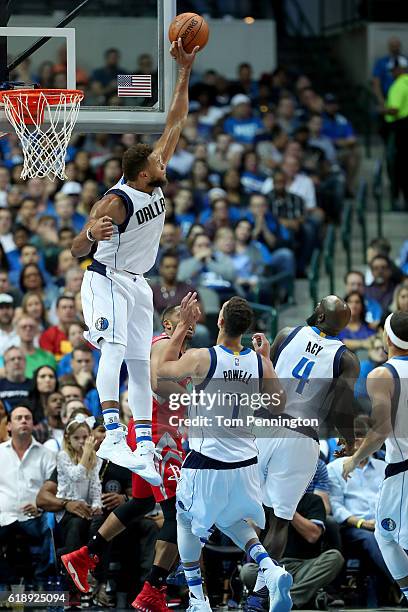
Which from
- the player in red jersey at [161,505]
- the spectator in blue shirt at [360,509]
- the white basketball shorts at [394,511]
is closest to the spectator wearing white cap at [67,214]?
the spectator in blue shirt at [360,509]

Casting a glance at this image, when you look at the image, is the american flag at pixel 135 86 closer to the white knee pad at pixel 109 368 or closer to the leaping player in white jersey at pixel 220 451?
the leaping player in white jersey at pixel 220 451

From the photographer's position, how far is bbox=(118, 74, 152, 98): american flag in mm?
10203

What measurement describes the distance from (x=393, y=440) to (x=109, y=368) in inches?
88.4

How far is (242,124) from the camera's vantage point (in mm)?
20906

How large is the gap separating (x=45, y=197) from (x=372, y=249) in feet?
14.4

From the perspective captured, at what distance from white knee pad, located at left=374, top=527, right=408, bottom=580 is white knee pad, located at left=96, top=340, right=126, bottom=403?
7.65ft

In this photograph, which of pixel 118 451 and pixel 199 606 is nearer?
pixel 118 451

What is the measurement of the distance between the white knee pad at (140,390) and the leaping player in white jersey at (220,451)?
151mm

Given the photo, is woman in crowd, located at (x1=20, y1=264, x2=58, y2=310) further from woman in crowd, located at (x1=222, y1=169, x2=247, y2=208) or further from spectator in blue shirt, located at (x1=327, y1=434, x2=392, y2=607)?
spectator in blue shirt, located at (x1=327, y1=434, x2=392, y2=607)

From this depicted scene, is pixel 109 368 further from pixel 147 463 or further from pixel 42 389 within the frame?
pixel 42 389

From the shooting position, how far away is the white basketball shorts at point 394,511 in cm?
1001

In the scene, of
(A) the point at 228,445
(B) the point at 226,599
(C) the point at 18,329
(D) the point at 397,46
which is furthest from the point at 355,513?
(D) the point at 397,46

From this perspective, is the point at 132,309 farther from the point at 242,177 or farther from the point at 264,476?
the point at 242,177

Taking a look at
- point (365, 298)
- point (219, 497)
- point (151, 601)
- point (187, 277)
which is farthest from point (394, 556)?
point (187, 277)
